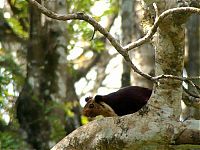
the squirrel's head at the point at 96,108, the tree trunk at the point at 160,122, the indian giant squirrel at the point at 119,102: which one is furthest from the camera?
the squirrel's head at the point at 96,108

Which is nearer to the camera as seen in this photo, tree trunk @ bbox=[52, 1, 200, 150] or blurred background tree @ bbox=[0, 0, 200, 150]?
tree trunk @ bbox=[52, 1, 200, 150]

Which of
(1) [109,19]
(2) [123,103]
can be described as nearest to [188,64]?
(2) [123,103]

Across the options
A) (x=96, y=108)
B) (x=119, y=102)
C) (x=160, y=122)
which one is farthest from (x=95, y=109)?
(x=160, y=122)

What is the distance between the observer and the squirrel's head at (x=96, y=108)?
616cm

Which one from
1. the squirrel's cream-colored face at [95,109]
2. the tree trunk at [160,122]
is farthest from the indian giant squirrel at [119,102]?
the tree trunk at [160,122]

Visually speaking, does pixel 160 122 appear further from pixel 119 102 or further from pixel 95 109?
pixel 95 109

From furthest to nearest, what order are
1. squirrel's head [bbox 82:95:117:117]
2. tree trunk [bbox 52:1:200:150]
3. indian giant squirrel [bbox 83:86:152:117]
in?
squirrel's head [bbox 82:95:117:117] → indian giant squirrel [bbox 83:86:152:117] → tree trunk [bbox 52:1:200:150]

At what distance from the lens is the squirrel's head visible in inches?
243

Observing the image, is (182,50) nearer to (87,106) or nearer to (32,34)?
(87,106)

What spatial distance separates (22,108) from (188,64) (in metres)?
2.20

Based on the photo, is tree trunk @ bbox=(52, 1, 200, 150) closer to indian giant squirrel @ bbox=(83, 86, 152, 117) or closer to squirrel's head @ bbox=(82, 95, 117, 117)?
indian giant squirrel @ bbox=(83, 86, 152, 117)

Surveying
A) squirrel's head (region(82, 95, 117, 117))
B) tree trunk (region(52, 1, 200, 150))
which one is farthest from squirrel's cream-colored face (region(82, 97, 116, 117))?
tree trunk (region(52, 1, 200, 150))

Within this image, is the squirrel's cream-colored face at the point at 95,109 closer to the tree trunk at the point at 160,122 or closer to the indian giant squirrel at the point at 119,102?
the indian giant squirrel at the point at 119,102

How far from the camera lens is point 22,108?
22.4ft
